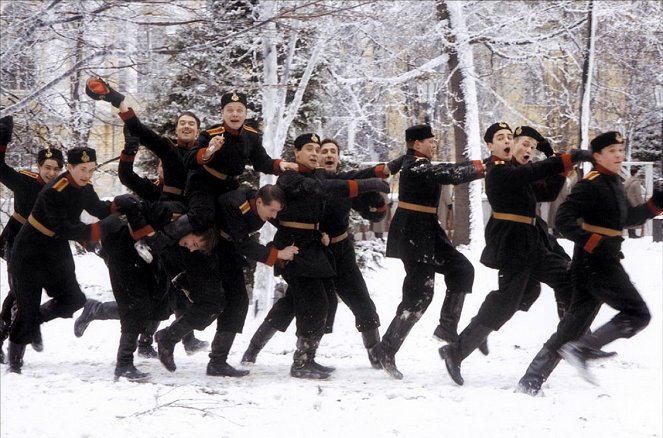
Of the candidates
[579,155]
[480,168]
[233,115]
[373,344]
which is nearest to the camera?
[579,155]

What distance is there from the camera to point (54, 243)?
7836mm

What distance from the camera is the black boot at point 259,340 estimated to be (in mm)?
8172

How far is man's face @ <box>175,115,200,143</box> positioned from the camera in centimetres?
820

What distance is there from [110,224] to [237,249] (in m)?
1.01

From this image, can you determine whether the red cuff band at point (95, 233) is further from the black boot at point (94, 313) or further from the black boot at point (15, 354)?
the black boot at point (94, 313)

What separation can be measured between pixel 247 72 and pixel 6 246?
16.9 ft

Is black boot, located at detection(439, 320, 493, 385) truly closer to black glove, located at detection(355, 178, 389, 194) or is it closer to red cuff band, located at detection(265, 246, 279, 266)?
black glove, located at detection(355, 178, 389, 194)

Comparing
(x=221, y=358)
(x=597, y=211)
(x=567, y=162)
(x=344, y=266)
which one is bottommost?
(x=221, y=358)

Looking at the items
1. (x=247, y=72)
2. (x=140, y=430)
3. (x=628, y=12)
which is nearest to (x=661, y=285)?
(x=628, y=12)

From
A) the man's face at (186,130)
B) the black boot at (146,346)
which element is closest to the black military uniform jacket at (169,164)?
the man's face at (186,130)

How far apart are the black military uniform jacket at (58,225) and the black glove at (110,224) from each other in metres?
0.06

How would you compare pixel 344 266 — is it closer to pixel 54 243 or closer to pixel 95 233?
pixel 95 233

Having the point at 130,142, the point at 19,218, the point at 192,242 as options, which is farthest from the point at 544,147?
the point at 19,218

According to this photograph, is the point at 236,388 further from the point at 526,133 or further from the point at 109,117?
the point at 109,117
